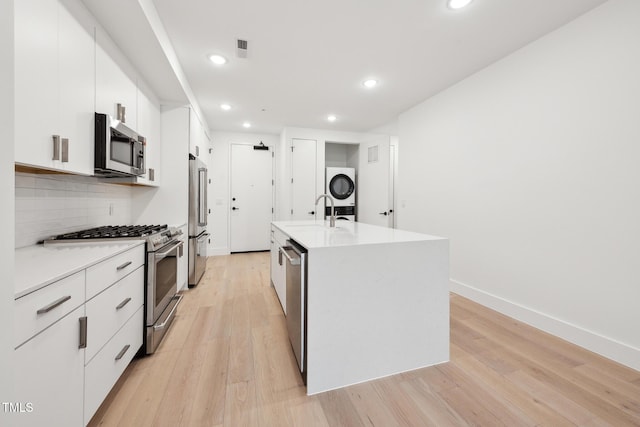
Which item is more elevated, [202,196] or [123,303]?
[202,196]

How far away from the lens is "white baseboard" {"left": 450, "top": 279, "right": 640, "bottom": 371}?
1735 mm

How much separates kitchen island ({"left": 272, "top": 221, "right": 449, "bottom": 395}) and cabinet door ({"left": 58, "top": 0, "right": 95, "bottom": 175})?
142cm

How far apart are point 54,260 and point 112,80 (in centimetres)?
142

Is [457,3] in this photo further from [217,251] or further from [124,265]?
[217,251]

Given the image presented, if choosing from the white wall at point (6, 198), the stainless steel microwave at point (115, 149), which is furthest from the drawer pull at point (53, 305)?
the stainless steel microwave at point (115, 149)

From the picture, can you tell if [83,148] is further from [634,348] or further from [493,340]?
[634,348]

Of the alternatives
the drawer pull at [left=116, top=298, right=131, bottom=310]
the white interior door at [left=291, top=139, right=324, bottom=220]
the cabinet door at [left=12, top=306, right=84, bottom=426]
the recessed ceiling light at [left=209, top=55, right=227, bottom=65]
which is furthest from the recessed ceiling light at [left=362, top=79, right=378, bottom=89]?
the cabinet door at [left=12, top=306, right=84, bottom=426]

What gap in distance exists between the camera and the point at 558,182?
82.9 inches

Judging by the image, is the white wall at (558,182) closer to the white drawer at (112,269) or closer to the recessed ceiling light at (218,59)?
the recessed ceiling light at (218,59)

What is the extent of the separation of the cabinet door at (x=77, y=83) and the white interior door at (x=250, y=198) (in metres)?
3.59

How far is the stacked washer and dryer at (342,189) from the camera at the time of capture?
5.14m

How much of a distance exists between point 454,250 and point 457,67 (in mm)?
2022

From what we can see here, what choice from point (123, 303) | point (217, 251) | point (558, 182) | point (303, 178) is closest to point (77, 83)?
point (123, 303)

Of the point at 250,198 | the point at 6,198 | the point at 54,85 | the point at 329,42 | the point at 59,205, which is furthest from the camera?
the point at 250,198
